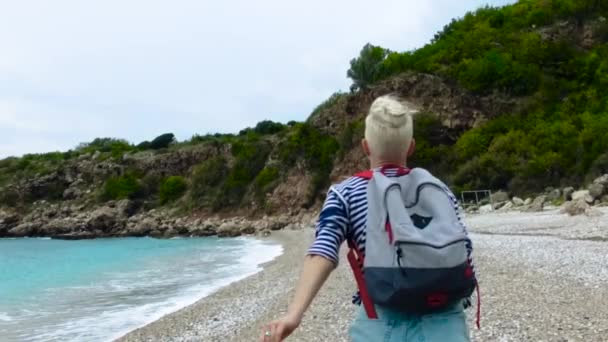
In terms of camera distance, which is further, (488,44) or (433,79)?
(488,44)

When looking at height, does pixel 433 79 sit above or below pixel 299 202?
above

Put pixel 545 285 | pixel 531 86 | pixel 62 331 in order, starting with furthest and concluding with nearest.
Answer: pixel 531 86 < pixel 62 331 < pixel 545 285

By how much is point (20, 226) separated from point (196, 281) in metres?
65.2

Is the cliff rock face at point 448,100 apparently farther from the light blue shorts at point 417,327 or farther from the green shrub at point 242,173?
the light blue shorts at point 417,327

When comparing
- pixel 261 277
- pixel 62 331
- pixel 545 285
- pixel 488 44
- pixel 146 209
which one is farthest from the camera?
pixel 146 209

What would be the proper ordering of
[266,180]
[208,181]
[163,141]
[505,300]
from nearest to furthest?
[505,300]
[266,180]
[208,181]
[163,141]

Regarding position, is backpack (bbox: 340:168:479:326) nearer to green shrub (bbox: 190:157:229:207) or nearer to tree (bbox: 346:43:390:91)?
tree (bbox: 346:43:390:91)

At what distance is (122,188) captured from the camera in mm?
76000

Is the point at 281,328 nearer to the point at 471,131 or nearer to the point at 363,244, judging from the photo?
the point at 363,244

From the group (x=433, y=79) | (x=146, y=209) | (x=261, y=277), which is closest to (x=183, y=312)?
(x=261, y=277)

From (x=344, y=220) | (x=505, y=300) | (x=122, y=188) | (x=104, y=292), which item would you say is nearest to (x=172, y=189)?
(x=122, y=188)

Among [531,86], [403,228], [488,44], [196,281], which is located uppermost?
[488,44]

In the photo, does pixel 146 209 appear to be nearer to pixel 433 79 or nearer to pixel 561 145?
pixel 433 79

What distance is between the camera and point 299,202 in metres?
54.1
